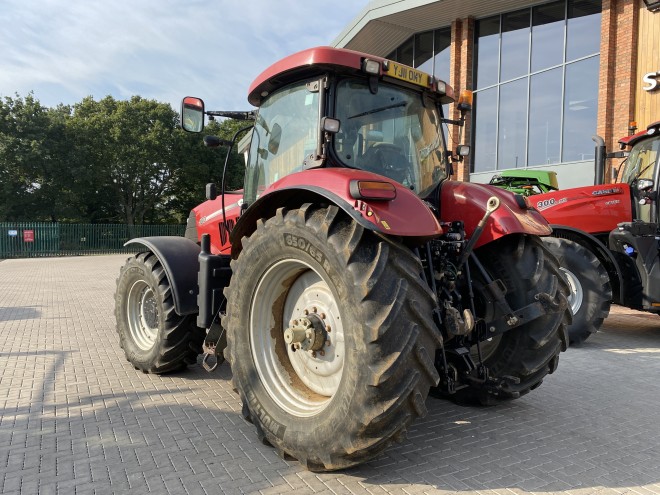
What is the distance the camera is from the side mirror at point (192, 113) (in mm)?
4037

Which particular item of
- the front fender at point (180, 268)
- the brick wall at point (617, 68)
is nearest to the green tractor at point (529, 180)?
the brick wall at point (617, 68)

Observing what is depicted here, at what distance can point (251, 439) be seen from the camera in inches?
129

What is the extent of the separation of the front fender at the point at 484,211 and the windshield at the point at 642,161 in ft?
13.1

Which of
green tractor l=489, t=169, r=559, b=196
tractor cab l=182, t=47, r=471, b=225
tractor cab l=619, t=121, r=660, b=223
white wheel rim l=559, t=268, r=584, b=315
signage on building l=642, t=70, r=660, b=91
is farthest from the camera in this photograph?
green tractor l=489, t=169, r=559, b=196

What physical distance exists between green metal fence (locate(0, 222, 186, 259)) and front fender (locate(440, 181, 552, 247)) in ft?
79.4

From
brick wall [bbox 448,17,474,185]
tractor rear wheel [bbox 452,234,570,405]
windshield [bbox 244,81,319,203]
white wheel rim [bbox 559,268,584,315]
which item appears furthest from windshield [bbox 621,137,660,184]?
brick wall [bbox 448,17,474,185]

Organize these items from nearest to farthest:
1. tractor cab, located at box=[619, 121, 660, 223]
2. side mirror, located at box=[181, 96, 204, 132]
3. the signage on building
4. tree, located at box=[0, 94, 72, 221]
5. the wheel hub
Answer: the wheel hub, side mirror, located at box=[181, 96, 204, 132], tractor cab, located at box=[619, 121, 660, 223], the signage on building, tree, located at box=[0, 94, 72, 221]

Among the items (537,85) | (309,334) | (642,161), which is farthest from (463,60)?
(309,334)

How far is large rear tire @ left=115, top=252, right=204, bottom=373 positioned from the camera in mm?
4348

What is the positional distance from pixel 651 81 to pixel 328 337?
489 inches

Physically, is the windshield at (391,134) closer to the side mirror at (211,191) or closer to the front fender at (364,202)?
the front fender at (364,202)

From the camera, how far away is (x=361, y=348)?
248 cm

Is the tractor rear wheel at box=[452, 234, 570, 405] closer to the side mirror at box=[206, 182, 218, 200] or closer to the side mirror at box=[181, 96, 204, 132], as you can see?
the side mirror at box=[206, 182, 218, 200]

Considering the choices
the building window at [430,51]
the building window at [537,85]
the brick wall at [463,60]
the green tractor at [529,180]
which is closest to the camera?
the green tractor at [529,180]
